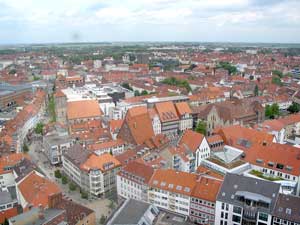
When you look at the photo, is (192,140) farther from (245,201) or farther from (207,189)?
(245,201)

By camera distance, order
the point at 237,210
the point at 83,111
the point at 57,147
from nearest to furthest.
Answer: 1. the point at 237,210
2. the point at 57,147
3. the point at 83,111

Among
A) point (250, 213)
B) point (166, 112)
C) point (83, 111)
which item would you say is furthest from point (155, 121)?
point (250, 213)

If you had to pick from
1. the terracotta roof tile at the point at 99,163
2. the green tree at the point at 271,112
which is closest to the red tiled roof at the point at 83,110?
the terracotta roof tile at the point at 99,163

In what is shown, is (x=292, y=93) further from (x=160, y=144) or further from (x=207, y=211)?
(x=207, y=211)

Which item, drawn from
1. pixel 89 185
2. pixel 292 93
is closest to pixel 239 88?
pixel 292 93

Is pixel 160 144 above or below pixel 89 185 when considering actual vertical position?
above

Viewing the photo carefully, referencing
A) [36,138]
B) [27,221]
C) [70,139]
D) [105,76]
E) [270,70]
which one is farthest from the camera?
[270,70]
